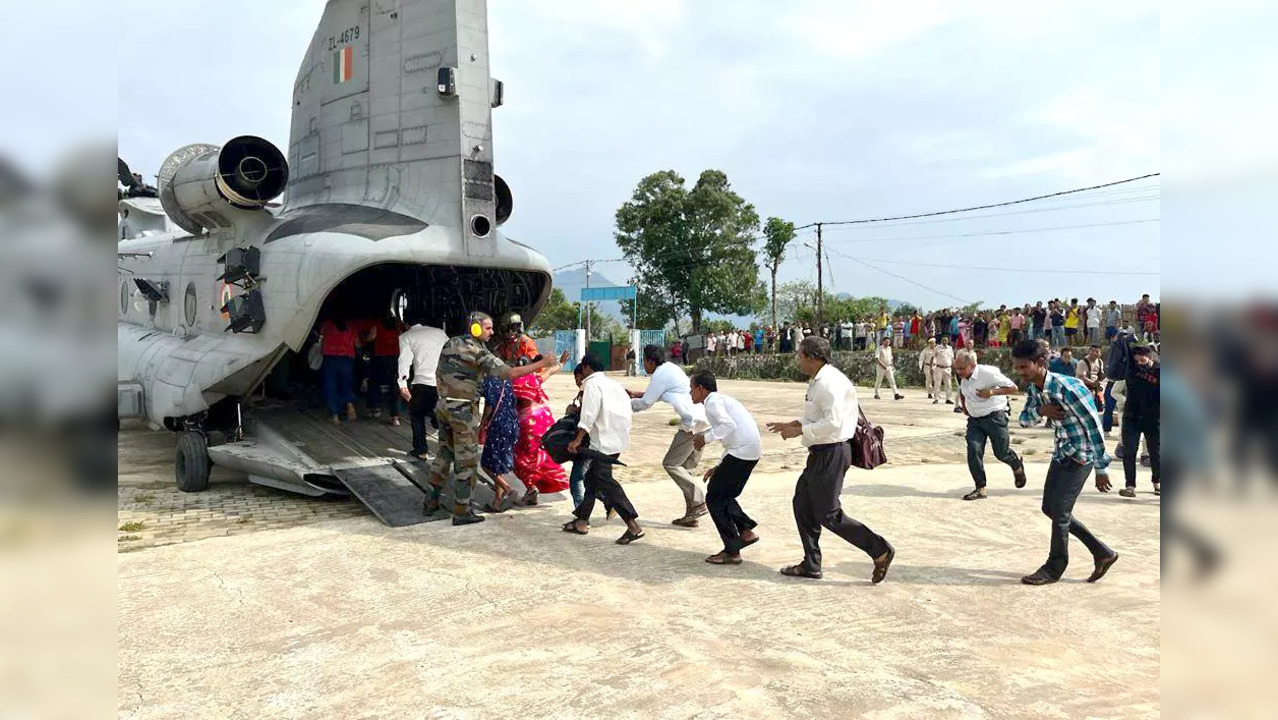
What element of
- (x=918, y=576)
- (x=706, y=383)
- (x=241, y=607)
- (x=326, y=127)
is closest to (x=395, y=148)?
(x=326, y=127)

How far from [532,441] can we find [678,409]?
1.73m

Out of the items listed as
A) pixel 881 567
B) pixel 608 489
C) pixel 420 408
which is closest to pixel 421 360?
pixel 420 408

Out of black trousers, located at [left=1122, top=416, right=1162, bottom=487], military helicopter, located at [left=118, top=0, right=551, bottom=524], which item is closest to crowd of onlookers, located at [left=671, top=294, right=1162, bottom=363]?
black trousers, located at [left=1122, top=416, right=1162, bottom=487]

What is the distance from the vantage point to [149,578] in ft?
18.0

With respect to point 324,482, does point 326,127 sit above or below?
above

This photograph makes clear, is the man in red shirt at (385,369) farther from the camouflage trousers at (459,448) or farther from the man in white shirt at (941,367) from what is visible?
the man in white shirt at (941,367)

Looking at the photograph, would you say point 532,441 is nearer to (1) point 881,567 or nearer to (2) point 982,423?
(1) point 881,567

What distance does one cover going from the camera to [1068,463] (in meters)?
5.20

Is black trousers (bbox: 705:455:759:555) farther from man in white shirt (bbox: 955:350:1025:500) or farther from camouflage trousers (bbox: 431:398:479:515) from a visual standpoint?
man in white shirt (bbox: 955:350:1025:500)

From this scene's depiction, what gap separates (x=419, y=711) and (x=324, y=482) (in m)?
4.80

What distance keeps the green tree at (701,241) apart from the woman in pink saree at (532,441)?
31.3m

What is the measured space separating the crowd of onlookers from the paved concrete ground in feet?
40.1
